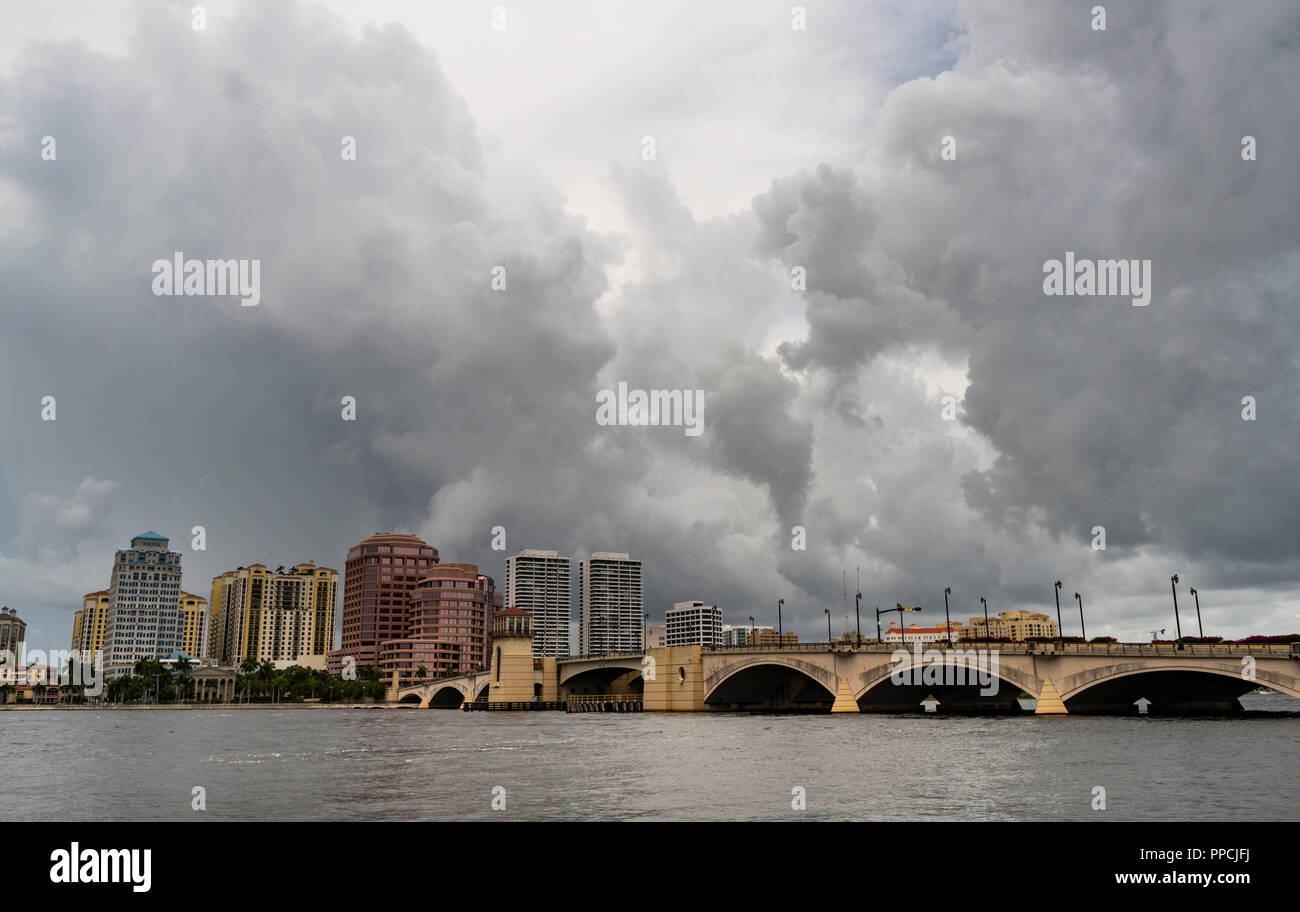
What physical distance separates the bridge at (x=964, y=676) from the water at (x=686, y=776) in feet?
28.5

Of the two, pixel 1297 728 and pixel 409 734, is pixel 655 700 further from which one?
pixel 1297 728

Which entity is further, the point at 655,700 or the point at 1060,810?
the point at 655,700

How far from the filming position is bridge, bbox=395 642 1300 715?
90188 millimetres

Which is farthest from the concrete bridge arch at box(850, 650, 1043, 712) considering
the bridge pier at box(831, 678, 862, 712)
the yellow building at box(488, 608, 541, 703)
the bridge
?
the yellow building at box(488, 608, 541, 703)

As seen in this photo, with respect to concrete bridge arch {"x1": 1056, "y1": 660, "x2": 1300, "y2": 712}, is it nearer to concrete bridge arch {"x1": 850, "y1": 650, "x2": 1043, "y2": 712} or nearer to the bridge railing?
the bridge railing

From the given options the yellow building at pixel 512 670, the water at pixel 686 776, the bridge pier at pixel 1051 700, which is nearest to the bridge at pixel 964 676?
the bridge pier at pixel 1051 700

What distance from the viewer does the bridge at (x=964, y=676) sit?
90188mm

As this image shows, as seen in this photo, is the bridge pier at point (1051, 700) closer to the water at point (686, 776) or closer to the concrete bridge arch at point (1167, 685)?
the concrete bridge arch at point (1167, 685)

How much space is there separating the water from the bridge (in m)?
8.68

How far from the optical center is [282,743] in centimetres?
7744

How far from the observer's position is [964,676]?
394 feet

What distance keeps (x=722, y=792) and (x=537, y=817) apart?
10498 mm
